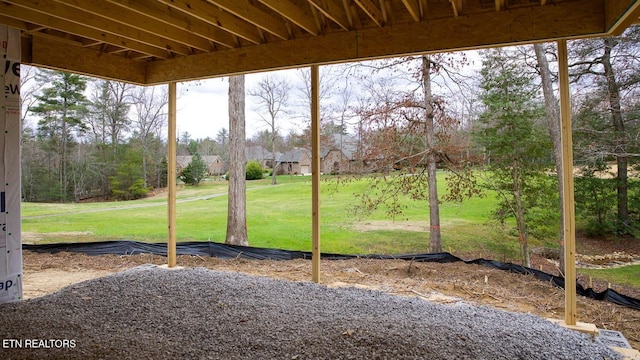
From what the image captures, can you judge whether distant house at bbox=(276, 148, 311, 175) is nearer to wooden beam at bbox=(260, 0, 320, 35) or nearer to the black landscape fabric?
the black landscape fabric

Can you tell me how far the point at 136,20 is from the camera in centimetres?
346

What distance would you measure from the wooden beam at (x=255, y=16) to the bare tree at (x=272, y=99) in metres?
4.69

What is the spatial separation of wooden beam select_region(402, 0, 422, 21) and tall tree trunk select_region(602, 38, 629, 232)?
414 centimetres

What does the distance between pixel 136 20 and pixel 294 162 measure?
5.53 meters

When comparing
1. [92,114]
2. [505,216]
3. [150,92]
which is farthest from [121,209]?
[505,216]

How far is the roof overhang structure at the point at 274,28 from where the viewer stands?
2.95 metres

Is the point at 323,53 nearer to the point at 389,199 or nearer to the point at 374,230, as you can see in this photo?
the point at 389,199

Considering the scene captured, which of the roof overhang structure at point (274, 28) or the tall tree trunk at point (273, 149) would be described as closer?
the roof overhang structure at point (274, 28)

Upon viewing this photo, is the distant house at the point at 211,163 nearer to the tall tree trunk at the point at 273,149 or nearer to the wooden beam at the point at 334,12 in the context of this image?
the tall tree trunk at the point at 273,149

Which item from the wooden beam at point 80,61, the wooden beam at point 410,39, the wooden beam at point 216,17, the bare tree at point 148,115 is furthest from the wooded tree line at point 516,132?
the bare tree at point 148,115

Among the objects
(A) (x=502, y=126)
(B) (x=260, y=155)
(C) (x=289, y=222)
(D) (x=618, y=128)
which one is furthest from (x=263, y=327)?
(B) (x=260, y=155)

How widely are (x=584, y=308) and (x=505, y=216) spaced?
246 centimetres

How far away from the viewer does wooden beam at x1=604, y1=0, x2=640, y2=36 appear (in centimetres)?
233

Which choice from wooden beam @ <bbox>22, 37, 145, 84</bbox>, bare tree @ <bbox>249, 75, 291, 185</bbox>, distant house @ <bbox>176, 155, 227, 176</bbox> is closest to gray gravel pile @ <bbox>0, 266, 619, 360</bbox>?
wooden beam @ <bbox>22, 37, 145, 84</bbox>
